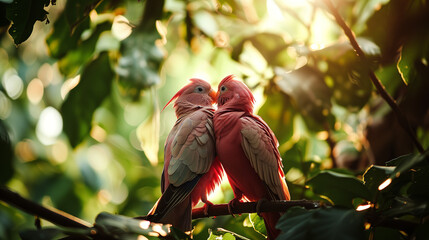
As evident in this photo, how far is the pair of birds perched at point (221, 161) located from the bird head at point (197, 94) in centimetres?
22

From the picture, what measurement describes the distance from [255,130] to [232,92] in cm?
25

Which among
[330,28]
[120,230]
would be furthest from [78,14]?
[330,28]

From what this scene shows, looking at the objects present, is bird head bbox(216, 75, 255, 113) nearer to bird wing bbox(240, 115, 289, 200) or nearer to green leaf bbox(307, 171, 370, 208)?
bird wing bbox(240, 115, 289, 200)

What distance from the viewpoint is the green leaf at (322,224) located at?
104 cm

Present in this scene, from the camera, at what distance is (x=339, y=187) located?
150cm

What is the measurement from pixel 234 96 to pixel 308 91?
0.44 meters

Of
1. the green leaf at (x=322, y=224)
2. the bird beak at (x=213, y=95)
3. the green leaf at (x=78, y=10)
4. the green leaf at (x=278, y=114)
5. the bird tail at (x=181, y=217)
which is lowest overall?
the green leaf at (x=322, y=224)

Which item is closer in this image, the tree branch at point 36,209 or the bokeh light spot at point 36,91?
the tree branch at point 36,209

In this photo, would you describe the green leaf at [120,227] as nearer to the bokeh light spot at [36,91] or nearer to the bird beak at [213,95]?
the bird beak at [213,95]

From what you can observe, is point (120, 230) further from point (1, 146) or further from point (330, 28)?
point (330, 28)

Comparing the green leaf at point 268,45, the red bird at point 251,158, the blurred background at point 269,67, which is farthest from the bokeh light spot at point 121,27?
the red bird at point 251,158

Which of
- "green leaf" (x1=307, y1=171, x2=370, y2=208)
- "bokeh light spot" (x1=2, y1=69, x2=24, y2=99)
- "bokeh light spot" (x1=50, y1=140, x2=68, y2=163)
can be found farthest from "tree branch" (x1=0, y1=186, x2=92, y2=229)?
"bokeh light spot" (x1=50, y1=140, x2=68, y2=163)

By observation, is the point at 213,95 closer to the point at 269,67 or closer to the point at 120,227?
the point at 269,67

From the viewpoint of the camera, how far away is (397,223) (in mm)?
1258
